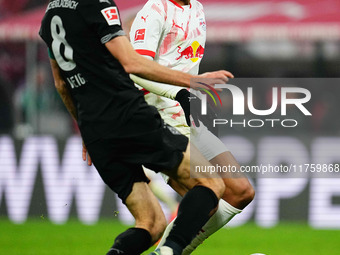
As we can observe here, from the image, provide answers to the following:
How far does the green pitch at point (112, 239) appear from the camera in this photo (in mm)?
7641

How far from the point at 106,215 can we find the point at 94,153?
5186 millimetres

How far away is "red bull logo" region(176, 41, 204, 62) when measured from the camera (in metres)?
5.32

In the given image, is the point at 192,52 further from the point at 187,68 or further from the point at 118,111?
the point at 118,111

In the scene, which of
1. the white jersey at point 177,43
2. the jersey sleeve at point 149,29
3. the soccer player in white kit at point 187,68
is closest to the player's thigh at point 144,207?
the soccer player in white kit at point 187,68

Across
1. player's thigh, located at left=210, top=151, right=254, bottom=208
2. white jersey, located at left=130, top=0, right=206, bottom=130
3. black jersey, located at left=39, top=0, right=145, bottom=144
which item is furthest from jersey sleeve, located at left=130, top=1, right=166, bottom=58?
player's thigh, located at left=210, top=151, right=254, bottom=208

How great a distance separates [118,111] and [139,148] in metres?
0.25

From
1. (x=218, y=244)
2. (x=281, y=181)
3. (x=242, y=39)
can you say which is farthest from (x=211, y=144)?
(x=242, y=39)

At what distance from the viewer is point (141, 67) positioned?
4395mm

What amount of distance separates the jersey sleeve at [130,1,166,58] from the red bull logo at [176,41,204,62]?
21cm

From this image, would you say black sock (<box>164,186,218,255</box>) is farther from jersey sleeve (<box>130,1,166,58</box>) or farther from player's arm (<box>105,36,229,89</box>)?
jersey sleeve (<box>130,1,166,58</box>)

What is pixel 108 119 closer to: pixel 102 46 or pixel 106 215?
pixel 102 46

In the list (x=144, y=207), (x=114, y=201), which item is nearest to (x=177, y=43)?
(x=144, y=207)

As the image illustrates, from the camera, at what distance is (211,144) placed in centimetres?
536

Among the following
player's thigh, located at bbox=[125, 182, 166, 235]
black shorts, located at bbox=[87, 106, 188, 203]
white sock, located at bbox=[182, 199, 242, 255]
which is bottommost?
white sock, located at bbox=[182, 199, 242, 255]
